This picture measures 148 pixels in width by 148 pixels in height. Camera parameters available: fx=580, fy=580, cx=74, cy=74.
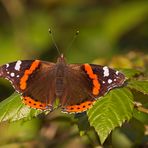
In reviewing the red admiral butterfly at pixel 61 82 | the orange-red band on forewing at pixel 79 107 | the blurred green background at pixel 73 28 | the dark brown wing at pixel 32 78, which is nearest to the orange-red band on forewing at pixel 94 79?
the red admiral butterfly at pixel 61 82

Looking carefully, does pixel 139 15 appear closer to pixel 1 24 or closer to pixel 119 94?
pixel 1 24

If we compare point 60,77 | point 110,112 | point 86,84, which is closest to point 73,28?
point 60,77

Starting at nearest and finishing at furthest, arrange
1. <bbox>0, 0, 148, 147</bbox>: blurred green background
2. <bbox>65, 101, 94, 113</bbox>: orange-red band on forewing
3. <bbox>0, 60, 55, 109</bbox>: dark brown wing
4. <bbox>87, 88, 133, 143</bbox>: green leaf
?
<bbox>87, 88, 133, 143</bbox>: green leaf
<bbox>65, 101, 94, 113</bbox>: orange-red band on forewing
<bbox>0, 60, 55, 109</bbox>: dark brown wing
<bbox>0, 0, 148, 147</bbox>: blurred green background

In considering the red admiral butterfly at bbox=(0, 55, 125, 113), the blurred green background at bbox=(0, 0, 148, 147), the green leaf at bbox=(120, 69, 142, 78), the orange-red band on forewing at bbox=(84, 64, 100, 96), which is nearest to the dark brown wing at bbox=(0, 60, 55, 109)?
the red admiral butterfly at bbox=(0, 55, 125, 113)

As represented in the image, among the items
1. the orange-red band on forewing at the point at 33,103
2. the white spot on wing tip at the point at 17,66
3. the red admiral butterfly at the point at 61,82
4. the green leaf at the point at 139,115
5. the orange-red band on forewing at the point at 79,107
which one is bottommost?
the green leaf at the point at 139,115

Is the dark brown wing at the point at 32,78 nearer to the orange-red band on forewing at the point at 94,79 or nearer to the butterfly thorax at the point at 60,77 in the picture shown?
the butterfly thorax at the point at 60,77

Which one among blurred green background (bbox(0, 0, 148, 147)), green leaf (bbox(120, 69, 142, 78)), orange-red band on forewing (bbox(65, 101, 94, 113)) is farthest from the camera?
blurred green background (bbox(0, 0, 148, 147))

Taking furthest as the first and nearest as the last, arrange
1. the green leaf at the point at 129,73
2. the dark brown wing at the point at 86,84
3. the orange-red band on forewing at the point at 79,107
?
the green leaf at the point at 129,73 < the dark brown wing at the point at 86,84 < the orange-red band on forewing at the point at 79,107

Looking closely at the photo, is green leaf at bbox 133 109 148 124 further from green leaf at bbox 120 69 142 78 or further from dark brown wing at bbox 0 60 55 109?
dark brown wing at bbox 0 60 55 109
